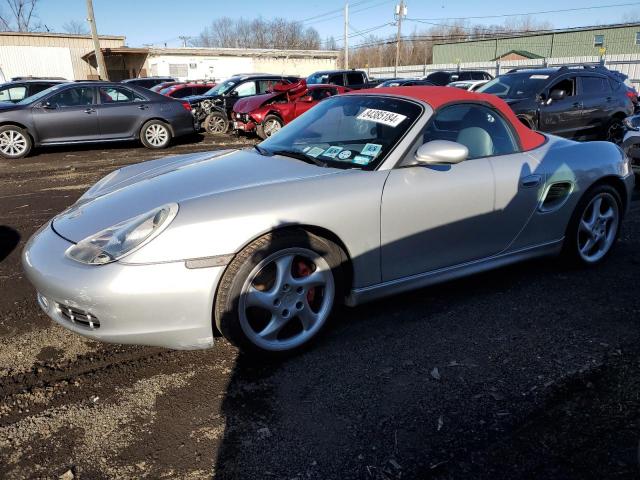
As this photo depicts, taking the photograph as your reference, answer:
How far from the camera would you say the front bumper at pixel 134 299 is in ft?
7.63

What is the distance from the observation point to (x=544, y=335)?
9.93ft

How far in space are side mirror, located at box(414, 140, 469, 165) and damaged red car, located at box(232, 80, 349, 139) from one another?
370 inches

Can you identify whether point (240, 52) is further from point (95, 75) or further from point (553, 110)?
point (553, 110)

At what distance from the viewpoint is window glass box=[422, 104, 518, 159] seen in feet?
10.9

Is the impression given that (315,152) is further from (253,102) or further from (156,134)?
(253,102)

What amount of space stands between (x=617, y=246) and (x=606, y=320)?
174 cm

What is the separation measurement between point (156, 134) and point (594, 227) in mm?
9862

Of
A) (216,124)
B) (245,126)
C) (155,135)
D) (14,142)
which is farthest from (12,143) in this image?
(216,124)

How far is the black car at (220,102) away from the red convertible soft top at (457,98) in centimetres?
1072

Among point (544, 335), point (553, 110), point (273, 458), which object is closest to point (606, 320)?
point (544, 335)

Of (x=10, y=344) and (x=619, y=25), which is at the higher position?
(x=619, y=25)

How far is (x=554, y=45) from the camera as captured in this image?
1870 inches

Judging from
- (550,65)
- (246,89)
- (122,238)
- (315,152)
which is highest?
(550,65)

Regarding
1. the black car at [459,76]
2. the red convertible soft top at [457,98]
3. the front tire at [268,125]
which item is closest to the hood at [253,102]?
the front tire at [268,125]
